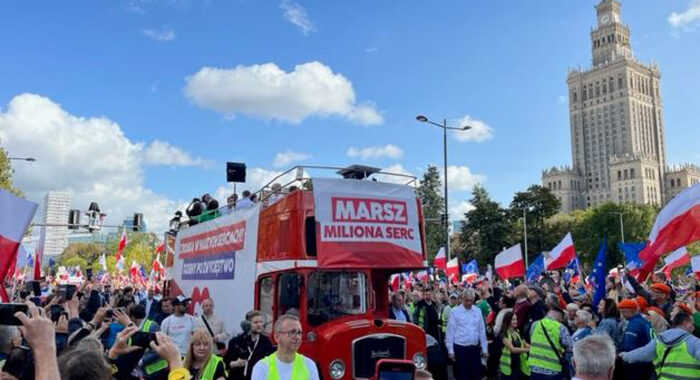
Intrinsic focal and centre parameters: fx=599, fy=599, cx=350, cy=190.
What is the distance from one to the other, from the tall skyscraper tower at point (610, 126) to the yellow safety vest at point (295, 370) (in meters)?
158

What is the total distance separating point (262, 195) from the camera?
10234 millimetres

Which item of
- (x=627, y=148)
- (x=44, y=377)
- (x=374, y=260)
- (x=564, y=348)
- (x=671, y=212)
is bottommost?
(x=564, y=348)

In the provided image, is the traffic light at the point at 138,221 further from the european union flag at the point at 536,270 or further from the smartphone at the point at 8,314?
the smartphone at the point at 8,314

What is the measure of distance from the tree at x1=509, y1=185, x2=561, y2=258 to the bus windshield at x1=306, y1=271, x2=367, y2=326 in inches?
2506

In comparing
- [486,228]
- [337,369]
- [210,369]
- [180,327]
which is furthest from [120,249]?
[486,228]

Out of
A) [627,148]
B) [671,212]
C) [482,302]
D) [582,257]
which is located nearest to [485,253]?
[582,257]

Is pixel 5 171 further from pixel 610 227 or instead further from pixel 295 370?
pixel 610 227

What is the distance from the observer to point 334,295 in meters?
8.66

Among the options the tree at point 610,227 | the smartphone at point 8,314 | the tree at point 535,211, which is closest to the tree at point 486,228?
the tree at point 535,211

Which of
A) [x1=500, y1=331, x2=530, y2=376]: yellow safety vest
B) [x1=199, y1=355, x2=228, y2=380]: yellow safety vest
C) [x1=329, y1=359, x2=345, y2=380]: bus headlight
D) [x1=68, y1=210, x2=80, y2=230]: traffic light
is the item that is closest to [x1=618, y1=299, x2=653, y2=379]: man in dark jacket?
[x1=500, y1=331, x2=530, y2=376]: yellow safety vest

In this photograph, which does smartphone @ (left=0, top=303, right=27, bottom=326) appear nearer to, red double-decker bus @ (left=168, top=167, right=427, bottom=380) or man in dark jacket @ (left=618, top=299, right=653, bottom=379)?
red double-decker bus @ (left=168, top=167, right=427, bottom=380)

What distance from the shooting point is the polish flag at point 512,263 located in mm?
18891

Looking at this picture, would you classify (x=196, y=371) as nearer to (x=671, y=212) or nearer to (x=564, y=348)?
(x=564, y=348)

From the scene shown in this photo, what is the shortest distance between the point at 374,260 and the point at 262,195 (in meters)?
2.47
